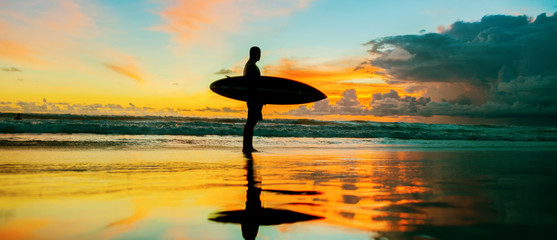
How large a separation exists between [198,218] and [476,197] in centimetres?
232

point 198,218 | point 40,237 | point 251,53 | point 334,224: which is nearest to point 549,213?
point 334,224

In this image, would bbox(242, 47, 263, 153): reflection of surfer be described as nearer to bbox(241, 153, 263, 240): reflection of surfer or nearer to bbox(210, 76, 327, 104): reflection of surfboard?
bbox(210, 76, 327, 104): reflection of surfboard

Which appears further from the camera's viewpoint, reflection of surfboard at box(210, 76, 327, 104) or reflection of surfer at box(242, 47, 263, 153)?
reflection of surfboard at box(210, 76, 327, 104)

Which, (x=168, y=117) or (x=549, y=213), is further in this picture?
(x=168, y=117)

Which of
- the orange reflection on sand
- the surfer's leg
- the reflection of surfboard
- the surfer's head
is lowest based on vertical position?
the orange reflection on sand

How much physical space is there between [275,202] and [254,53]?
19.2 feet

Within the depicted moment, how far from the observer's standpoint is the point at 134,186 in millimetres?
3639

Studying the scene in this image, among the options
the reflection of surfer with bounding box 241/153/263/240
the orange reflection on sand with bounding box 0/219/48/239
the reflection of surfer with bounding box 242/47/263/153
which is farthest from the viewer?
the reflection of surfer with bounding box 242/47/263/153

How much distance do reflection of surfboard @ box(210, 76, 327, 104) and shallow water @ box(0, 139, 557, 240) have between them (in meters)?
3.88

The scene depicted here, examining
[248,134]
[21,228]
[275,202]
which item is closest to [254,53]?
[248,134]

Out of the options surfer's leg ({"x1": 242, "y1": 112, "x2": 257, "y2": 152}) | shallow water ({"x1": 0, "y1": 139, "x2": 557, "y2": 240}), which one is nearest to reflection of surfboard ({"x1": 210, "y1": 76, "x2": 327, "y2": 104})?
surfer's leg ({"x1": 242, "y1": 112, "x2": 257, "y2": 152})

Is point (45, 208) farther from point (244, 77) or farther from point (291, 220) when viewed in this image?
point (244, 77)

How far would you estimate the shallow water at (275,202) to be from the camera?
2.10m

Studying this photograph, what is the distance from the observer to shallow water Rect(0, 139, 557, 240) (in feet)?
6.88
